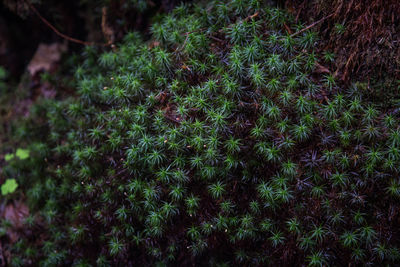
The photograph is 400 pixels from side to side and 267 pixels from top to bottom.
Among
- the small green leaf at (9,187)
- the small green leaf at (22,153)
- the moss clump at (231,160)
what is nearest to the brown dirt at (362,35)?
the moss clump at (231,160)

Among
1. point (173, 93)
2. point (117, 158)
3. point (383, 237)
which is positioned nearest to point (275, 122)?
point (173, 93)

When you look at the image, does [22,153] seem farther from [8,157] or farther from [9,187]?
[9,187]

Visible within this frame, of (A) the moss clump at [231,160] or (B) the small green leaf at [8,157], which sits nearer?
(A) the moss clump at [231,160]

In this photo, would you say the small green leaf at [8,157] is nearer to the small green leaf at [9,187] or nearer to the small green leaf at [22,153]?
the small green leaf at [22,153]

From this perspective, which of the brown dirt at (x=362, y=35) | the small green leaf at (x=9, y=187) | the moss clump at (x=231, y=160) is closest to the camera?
the moss clump at (x=231, y=160)

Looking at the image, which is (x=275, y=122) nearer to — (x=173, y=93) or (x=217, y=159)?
(x=217, y=159)

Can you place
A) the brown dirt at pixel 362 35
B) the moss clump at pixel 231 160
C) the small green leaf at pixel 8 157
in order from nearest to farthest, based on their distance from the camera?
the moss clump at pixel 231 160 → the brown dirt at pixel 362 35 → the small green leaf at pixel 8 157
